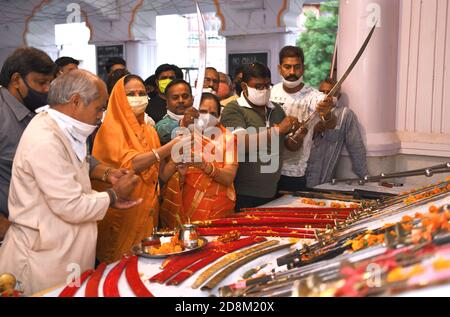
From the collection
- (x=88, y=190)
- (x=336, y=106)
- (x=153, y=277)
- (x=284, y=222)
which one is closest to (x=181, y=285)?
(x=153, y=277)

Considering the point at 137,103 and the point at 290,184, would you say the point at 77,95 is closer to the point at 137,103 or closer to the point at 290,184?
the point at 137,103

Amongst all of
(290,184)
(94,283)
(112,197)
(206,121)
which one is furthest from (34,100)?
(290,184)

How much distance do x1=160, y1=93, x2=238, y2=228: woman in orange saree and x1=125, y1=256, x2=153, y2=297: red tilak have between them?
0.83 meters

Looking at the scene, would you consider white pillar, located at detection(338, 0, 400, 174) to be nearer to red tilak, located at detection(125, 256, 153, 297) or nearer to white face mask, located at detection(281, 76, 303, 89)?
white face mask, located at detection(281, 76, 303, 89)

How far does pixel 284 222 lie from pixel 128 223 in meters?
0.83

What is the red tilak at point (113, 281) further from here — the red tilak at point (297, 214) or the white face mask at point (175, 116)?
the white face mask at point (175, 116)

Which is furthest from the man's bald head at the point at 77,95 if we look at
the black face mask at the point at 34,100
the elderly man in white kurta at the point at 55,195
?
the black face mask at the point at 34,100

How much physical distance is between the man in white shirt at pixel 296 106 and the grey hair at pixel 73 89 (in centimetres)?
192

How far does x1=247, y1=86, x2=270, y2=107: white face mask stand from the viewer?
339 cm

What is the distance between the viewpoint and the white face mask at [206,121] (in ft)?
9.68

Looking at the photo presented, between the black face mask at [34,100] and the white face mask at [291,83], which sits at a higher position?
the white face mask at [291,83]

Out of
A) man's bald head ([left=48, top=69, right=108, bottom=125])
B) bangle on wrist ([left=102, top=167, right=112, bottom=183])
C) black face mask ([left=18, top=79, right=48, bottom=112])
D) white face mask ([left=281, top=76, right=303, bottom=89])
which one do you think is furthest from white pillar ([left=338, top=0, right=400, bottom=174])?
man's bald head ([left=48, top=69, right=108, bottom=125])

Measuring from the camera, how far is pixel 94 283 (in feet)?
6.15
